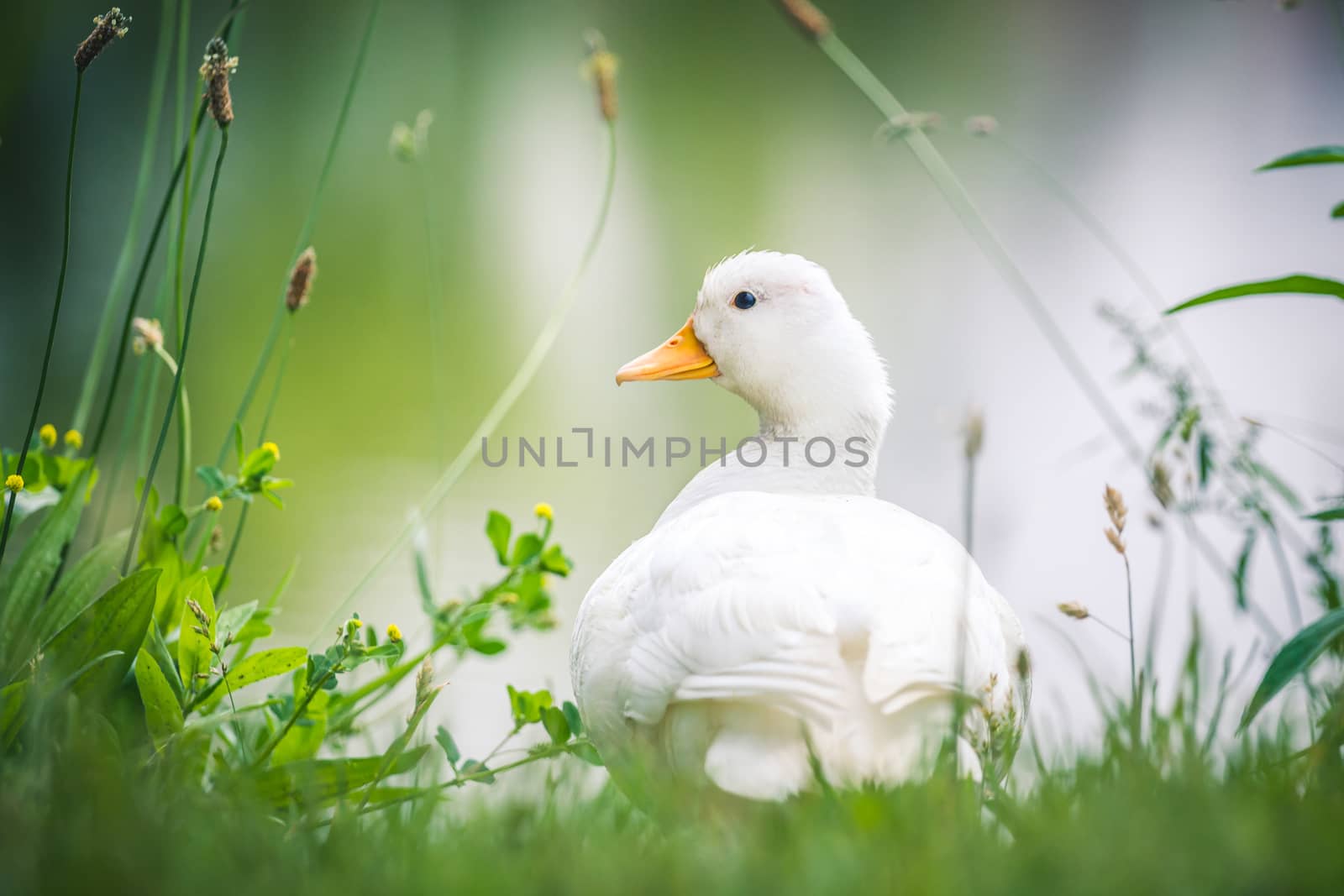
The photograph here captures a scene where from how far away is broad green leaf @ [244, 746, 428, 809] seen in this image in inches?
64.7

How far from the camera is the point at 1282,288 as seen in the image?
159cm

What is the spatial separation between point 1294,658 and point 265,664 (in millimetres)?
1545

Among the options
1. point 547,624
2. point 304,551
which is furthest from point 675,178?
point 547,624

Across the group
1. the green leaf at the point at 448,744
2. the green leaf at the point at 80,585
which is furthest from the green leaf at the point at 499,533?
the green leaf at the point at 80,585

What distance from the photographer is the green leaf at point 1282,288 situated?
1.55 m

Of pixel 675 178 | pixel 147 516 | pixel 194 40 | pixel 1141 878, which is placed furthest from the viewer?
pixel 675 178

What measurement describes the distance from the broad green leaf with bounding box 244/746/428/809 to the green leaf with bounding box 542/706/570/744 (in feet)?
0.92

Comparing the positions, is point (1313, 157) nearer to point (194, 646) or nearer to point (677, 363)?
point (677, 363)

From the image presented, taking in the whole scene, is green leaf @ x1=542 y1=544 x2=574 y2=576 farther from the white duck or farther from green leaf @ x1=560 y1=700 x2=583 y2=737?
green leaf @ x1=560 y1=700 x2=583 y2=737

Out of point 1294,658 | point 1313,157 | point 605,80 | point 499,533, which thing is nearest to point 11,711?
point 499,533

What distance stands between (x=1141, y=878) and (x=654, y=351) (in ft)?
5.78

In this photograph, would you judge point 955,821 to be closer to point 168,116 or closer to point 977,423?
point 977,423

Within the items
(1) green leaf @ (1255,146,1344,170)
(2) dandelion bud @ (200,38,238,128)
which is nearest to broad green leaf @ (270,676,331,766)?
(2) dandelion bud @ (200,38,238,128)

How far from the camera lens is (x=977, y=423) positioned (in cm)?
113
